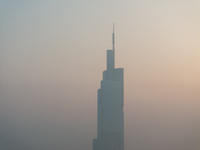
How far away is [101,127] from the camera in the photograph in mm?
Answer: 16766

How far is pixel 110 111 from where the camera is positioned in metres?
17.0

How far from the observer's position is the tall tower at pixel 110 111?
619 inches

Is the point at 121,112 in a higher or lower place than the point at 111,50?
lower

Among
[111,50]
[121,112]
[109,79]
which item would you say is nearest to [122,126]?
[121,112]

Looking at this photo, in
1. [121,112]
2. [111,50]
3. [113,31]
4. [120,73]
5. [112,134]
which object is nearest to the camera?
[113,31]

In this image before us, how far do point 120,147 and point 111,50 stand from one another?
14.0 feet

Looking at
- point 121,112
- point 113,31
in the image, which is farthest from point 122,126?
point 113,31

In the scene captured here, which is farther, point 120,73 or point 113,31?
point 120,73

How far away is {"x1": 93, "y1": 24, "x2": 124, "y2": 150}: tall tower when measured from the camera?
51.6ft

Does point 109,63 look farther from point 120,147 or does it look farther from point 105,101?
point 120,147

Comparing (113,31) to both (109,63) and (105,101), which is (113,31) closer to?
(109,63)

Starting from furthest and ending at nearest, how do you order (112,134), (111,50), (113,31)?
(112,134), (111,50), (113,31)

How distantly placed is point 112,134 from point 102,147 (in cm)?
197

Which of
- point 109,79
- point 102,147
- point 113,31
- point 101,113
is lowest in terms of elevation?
point 102,147
